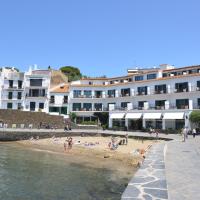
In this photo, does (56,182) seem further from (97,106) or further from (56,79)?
(56,79)

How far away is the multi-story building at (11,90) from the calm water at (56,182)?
57.0m

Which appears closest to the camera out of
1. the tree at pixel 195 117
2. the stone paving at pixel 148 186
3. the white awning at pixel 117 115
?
the stone paving at pixel 148 186

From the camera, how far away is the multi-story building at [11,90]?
274 feet

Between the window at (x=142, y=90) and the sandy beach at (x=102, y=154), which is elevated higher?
the window at (x=142, y=90)

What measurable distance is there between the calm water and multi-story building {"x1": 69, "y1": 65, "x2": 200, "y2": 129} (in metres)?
37.2

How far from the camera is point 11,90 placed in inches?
3302

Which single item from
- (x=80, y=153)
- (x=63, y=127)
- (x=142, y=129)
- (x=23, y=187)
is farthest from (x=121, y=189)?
(x=63, y=127)

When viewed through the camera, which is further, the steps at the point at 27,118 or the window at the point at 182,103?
the steps at the point at 27,118

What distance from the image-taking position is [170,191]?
12062 millimetres

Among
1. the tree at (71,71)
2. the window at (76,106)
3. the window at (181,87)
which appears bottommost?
the window at (76,106)

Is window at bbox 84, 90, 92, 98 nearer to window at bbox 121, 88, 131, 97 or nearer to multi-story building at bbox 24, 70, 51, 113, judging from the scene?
window at bbox 121, 88, 131, 97

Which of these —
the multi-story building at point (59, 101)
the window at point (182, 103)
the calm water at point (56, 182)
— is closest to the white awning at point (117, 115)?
the window at point (182, 103)

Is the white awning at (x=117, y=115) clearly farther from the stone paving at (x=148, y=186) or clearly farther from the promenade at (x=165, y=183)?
the stone paving at (x=148, y=186)

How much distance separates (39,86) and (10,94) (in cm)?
816
